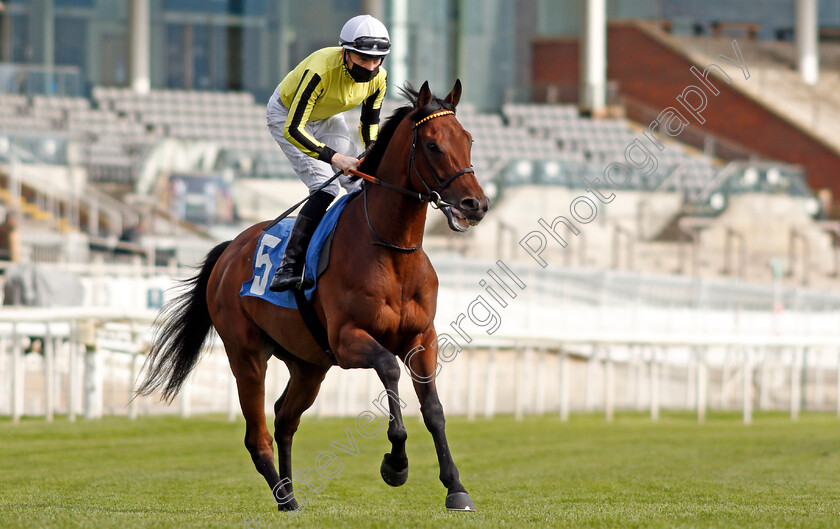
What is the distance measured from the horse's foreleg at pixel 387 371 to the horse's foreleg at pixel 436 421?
0.09 m

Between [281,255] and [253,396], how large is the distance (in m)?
0.76

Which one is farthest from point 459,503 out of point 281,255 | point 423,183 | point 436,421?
point 281,255

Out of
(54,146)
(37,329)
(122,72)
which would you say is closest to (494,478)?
(37,329)

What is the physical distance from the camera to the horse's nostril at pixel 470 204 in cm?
457

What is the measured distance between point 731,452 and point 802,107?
2163cm

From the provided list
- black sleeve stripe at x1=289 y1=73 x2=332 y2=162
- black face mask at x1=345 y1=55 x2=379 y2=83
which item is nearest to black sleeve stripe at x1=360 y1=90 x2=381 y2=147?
black face mask at x1=345 y1=55 x2=379 y2=83

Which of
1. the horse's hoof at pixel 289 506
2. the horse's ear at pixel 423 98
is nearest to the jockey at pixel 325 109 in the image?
the horse's ear at pixel 423 98

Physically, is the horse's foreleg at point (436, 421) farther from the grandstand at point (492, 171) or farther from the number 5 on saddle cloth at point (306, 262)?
the grandstand at point (492, 171)

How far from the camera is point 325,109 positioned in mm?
5664

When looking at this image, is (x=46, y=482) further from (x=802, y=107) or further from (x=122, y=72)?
(x=802, y=107)

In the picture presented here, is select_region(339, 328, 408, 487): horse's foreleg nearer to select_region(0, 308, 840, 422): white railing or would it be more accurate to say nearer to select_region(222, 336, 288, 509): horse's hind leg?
select_region(222, 336, 288, 509): horse's hind leg

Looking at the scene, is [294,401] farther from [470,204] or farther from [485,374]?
[485,374]

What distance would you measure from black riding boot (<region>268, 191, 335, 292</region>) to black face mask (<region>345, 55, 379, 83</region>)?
0.54 m

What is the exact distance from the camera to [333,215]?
5.40m
